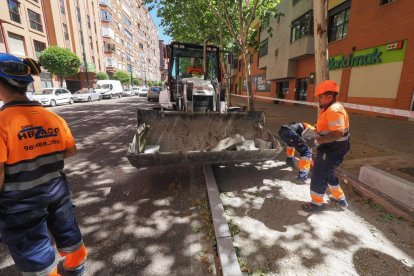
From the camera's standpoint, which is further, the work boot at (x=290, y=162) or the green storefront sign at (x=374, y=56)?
the green storefront sign at (x=374, y=56)

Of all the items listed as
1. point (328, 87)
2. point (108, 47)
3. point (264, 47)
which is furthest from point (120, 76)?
point (328, 87)

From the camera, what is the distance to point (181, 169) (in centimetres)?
474

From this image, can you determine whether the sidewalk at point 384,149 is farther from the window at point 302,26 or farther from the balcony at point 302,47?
the window at point 302,26

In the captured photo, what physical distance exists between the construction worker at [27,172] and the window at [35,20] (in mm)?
32398

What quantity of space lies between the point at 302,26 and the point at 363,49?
6199 millimetres

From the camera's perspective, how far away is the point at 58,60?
2378 cm

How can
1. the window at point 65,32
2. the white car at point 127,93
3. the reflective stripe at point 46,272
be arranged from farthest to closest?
the white car at point 127,93
the window at point 65,32
the reflective stripe at point 46,272

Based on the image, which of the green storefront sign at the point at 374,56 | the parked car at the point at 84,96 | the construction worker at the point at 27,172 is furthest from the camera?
the parked car at the point at 84,96

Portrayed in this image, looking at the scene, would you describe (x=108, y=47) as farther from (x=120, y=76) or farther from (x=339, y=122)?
(x=339, y=122)

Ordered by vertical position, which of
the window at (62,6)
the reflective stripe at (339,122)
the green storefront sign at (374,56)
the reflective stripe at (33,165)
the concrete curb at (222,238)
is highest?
the window at (62,6)

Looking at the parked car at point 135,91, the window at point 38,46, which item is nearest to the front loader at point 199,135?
the window at point 38,46

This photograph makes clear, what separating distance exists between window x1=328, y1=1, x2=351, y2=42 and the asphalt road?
14.4 m

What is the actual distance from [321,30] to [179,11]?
47.0ft

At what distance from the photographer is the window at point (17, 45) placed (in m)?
22.1
